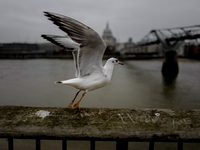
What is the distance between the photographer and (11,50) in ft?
247

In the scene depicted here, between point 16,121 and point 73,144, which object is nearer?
point 16,121

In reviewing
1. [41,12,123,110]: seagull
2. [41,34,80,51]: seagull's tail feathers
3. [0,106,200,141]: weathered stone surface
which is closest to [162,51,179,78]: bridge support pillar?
[41,12,123,110]: seagull

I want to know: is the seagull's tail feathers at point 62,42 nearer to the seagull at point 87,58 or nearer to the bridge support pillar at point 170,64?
the seagull at point 87,58

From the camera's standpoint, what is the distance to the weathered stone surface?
51.3 inches

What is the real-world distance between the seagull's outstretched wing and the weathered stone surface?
0.69 metres

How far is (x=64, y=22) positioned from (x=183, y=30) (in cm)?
2419

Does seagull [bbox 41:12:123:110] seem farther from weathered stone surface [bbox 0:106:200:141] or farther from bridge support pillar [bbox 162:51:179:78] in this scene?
bridge support pillar [bbox 162:51:179:78]

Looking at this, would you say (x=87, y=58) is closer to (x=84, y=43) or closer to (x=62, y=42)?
(x=84, y=43)

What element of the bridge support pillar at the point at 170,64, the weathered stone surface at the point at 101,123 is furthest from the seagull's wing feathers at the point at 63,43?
the bridge support pillar at the point at 170,64

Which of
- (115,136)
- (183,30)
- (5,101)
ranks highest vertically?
(183,30)

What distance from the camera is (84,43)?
2.14 meters

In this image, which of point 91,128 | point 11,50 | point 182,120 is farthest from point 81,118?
point 11,50

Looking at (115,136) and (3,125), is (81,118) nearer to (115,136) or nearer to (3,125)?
(115,136)

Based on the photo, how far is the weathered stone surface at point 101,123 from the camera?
4.28 feet
